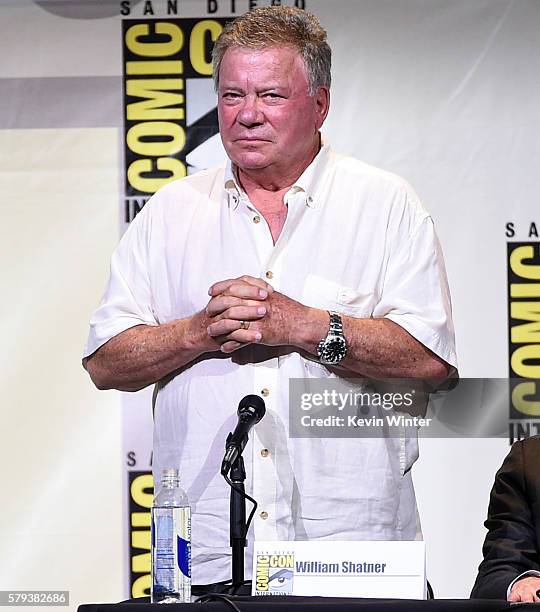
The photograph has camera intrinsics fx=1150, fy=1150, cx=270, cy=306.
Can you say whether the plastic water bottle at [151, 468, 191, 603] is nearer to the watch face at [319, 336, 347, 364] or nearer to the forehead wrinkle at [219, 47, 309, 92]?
the watch face at [319, 336, 347, 364]

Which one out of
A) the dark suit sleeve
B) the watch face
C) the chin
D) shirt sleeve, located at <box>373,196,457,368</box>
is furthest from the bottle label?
the chin

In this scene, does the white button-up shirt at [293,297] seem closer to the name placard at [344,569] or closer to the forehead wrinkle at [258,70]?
the forehead wrinkle at [258,70]

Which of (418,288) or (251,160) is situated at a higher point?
(251,160)

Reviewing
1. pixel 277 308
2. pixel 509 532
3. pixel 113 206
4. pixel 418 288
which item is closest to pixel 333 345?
pixel 277 308

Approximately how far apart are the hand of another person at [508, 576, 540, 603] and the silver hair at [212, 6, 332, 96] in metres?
1.16

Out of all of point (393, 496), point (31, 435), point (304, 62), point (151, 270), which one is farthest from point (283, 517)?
point (31, 435)

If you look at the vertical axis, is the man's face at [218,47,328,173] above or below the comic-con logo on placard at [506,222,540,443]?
above

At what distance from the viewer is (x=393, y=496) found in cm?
253

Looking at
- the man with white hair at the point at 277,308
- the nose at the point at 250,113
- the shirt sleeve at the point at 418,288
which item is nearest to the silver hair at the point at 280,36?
the man with white hair at the point at 277,308

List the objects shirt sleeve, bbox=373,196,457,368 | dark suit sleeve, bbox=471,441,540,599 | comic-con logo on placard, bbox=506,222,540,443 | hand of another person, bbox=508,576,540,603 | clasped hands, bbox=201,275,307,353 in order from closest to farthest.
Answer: hand of another person, bbox=508,576,540,603, dark suit sleeve, bbox=471,441,540,599, clasped hands, bbox=201,275,307,353, shirt sleeve, bbox=373,196,457,368, comic-con logo on placard, bbox=506,222,540,443

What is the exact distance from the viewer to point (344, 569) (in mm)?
1854

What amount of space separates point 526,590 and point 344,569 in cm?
46

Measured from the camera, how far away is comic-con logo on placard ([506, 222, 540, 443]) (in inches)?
141

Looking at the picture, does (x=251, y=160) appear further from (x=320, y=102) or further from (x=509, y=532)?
(x=509, y=532)
